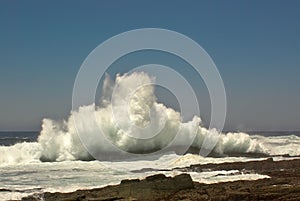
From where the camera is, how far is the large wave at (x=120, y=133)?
41375mm

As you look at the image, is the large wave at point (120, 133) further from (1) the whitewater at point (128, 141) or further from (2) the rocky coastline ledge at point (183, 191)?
(2) the rocky coastline ledge at point (183, 191)

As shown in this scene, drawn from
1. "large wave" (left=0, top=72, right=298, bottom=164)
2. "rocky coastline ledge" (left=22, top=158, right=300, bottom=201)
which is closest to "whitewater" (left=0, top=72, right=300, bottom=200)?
"large wave" (left=0, top=72, right=298, bottom=164)

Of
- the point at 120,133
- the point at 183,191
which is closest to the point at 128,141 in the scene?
the point at 120,133

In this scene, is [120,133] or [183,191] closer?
[183,191]

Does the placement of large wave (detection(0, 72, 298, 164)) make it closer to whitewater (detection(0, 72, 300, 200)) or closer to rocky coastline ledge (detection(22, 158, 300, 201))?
whitewater (detection(0, 72, 300, 200))

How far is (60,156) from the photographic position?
4103cm

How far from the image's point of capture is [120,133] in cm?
4469

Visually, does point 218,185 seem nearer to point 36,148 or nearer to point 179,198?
point 179,198

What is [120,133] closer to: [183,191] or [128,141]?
[128,141]

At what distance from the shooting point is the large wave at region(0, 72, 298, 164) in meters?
41.4

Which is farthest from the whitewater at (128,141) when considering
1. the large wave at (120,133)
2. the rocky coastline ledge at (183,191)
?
the rocky coastline ledge at (183,191)

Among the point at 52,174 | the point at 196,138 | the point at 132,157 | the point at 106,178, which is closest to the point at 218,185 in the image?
the point at 106,178

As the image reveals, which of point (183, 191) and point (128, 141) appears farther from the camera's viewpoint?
point (128, 141)

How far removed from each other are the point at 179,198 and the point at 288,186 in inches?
150
